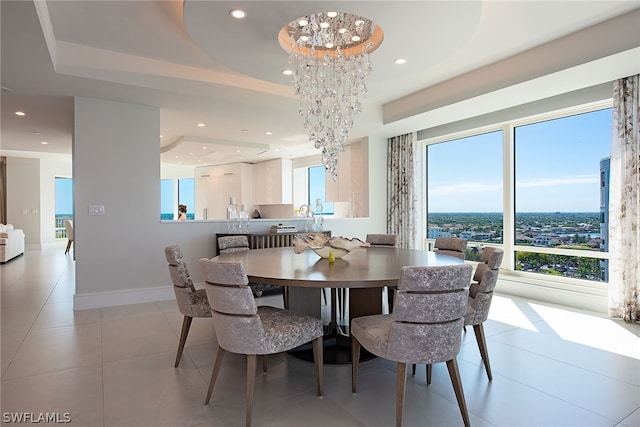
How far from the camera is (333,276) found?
7.06ft

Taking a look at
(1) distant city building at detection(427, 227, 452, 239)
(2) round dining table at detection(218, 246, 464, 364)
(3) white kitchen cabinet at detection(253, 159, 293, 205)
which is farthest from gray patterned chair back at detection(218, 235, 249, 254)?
(3) white kitchen cabinet at detection(253, 159, 293, 205)

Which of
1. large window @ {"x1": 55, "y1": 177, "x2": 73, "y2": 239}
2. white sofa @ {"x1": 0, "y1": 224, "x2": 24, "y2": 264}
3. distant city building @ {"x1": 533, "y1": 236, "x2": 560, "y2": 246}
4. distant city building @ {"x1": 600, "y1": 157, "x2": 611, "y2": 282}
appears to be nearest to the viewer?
distant city building @ {"x1": 600, "y1": 157, "x2": 611, "y2": 282}

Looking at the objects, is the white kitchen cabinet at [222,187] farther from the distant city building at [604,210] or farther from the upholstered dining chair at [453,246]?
the distant city building at [604,210]

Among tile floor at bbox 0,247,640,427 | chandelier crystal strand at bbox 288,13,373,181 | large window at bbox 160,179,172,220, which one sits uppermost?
chandelier crystal strand at bbox 288,13,373,181

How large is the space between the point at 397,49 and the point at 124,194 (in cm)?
362

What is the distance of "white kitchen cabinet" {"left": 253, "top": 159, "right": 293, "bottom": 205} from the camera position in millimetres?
8984

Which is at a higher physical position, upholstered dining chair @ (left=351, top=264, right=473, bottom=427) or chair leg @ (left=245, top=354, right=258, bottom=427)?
upholstered dining chair @ (left=351, top=264, right=473, bottom=427)

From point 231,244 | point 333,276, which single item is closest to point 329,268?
point 333,276

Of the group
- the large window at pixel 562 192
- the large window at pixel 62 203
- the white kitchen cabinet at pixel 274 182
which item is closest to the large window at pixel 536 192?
the large window at pixel 562 192

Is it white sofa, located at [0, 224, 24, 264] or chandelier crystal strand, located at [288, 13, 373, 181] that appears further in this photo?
white sofa, located at [0, 224, 24, 264]

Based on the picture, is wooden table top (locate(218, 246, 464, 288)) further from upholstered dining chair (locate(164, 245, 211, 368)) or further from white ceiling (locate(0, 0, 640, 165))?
white ceiling (locate(0, 0, 640, 165))

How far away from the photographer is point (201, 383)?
7.75 ft

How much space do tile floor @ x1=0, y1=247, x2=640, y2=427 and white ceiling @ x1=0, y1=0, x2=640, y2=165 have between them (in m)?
2.53

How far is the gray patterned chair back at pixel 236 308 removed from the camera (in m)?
1.92
